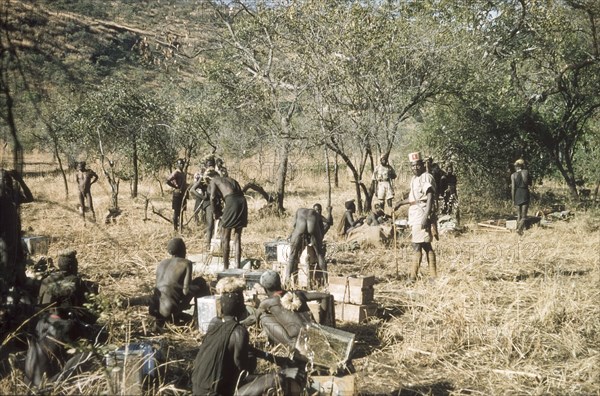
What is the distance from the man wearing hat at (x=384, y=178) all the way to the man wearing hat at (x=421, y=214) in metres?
5.06

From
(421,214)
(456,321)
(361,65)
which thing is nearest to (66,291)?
(456,321)

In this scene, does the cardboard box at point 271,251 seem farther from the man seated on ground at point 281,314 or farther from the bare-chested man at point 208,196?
the man seated on ground at point 281,314

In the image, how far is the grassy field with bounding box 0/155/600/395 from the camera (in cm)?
510

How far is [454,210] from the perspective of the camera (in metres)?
13.9

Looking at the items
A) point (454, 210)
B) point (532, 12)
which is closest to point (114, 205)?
point (454, 210)

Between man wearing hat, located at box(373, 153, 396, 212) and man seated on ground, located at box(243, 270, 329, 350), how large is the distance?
8.27m

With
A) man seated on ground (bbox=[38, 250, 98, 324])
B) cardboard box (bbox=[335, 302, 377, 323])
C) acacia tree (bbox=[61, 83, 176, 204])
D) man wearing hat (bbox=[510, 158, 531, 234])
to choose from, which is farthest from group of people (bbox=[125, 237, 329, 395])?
acacia tree (bbox=[61, 83, 176, 204])

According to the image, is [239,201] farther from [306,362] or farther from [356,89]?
[356,89]

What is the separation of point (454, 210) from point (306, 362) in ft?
32.4

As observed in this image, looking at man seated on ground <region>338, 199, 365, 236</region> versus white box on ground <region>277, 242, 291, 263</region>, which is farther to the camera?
man seated on ground <region>338, 199, 365, 236</region>

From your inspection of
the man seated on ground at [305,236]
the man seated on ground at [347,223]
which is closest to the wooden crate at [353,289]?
the man seated on ground at [305,236]

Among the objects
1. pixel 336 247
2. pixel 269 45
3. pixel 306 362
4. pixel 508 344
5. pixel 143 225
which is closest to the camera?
Answer: pixel 306 362

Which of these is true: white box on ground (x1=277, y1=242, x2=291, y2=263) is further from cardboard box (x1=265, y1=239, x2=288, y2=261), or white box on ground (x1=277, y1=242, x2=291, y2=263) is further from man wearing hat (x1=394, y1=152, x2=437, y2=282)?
man wearing hat (x1=394, y1=152, x2=437, y2=282)

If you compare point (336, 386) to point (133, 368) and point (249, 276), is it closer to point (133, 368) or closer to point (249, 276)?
point (133, 368)
